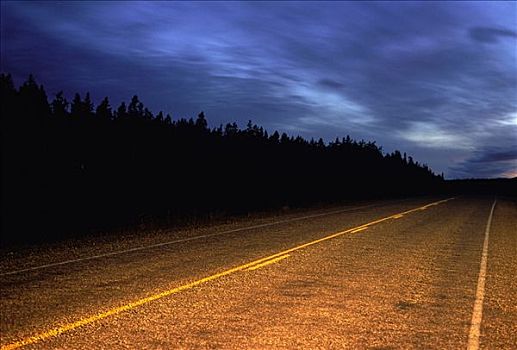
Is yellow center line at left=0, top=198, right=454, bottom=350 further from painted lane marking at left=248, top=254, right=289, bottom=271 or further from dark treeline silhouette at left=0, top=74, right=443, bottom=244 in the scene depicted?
dark treeline silhouette at left=0, top=74, right=443, bottom=244

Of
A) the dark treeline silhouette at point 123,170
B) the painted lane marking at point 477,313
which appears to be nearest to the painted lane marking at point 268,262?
the painted lane marking at point 477,313

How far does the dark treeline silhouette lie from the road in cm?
704

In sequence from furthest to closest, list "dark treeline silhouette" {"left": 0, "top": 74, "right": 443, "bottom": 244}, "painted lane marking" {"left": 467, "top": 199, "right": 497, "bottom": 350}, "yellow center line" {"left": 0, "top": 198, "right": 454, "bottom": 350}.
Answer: "dark treeline silhouette" {"left": 0, "top": 74, "right": 443, "bottom": 244} → "painted lane marking" {"left": 467, "top": 199, "right": 497, "bottom": 350} → "yellow center line" {"left": 0, "top": 198, "right": 454, "bottom": 350}

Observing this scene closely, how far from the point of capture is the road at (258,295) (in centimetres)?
502

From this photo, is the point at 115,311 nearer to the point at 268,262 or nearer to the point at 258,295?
the point at 258,295

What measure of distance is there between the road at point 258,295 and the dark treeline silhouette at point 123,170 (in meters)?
7.04

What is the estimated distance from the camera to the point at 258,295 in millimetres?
6879

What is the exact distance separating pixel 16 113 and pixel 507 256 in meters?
29.7

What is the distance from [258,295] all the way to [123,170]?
2918 centimetres

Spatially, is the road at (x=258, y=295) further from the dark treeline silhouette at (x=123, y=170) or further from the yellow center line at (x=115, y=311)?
the dark treeline silhouette at (x=123, y=170)

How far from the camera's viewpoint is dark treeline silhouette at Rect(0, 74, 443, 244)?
24.8 m

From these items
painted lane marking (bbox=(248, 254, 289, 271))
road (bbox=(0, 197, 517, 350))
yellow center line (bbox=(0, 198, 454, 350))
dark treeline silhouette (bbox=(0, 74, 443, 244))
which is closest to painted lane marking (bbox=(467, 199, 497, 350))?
road (bbox=(0, 197, 517, 350))

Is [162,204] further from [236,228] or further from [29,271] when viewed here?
[29,271]

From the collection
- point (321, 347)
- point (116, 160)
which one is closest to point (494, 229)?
point (321, 347)
